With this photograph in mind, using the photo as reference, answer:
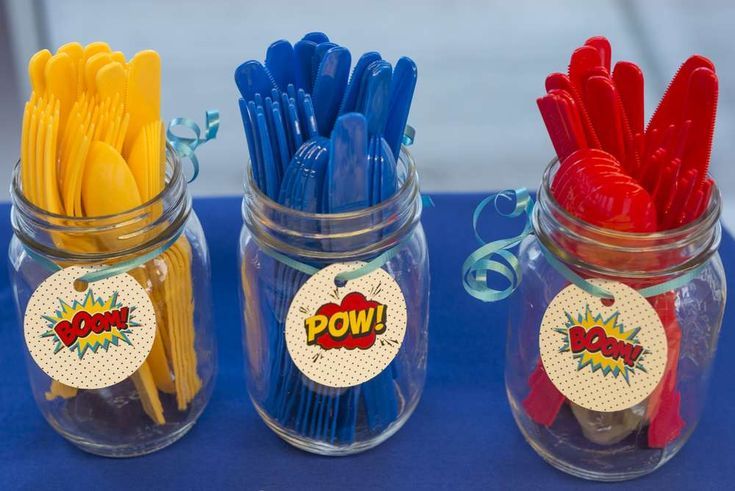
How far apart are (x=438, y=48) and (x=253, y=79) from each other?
878 mm

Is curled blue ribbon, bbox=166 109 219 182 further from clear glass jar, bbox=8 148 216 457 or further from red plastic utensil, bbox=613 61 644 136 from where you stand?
red plastic utensil, bbox=613 61 644 136

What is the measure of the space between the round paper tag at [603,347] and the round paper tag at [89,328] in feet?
0.91

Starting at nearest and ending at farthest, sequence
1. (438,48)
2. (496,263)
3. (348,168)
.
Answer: (348,168)
(496,263)
(438,48)

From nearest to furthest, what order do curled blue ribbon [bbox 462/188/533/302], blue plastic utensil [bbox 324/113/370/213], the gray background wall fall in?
blue plastic utensil [bbox 324/113/370/213], curled blue ribbon [bbox 462/188/533/302], the gray background wall

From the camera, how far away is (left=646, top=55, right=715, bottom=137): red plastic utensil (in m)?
0.66

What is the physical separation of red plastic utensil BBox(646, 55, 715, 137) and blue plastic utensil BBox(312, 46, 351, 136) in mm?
201

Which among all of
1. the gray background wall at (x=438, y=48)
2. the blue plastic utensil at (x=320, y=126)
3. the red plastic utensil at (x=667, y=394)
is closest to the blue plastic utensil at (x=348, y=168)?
the blue plastic utensil at (x=320, y=126)

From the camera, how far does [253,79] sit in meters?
0.67

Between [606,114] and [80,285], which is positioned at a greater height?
[606,114]

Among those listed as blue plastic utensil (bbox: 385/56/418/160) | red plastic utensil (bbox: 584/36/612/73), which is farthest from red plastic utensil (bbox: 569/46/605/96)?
blue plastic utensil (bbox: 385/56/418/160)

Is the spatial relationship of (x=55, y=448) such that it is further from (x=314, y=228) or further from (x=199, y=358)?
(x=314, y=228)

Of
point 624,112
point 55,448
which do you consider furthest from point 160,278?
point 624,112

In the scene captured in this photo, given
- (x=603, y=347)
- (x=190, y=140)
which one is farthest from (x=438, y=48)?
(x=603, y=347)

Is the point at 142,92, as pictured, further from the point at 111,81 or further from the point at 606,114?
the point at 606,114
